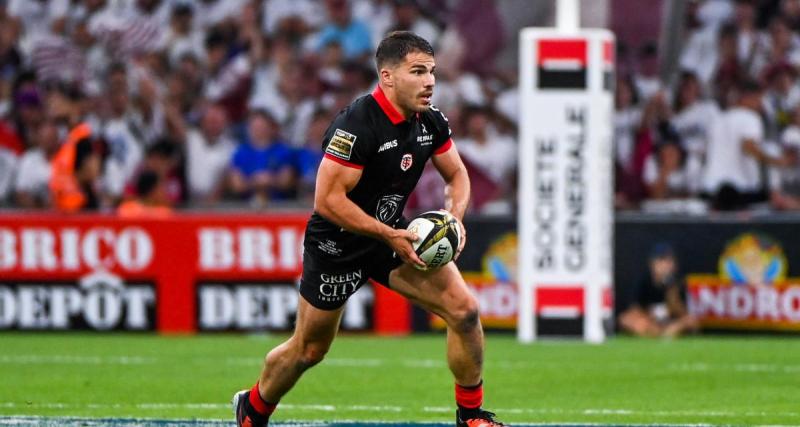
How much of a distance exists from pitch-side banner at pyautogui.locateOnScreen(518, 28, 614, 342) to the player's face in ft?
24.9

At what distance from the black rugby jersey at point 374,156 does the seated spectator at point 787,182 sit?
28.9ft

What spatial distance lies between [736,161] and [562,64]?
94.1 inches

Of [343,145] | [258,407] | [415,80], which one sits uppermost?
[415,80]

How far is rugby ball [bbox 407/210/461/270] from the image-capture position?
7.51 m

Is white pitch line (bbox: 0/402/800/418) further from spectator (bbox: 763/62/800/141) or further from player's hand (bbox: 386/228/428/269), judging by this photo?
spectator (bbox: 763/62/800/141)

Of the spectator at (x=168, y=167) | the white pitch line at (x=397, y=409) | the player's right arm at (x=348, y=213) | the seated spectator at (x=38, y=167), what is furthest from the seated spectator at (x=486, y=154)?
the player's right arm at (x=348, y=213)

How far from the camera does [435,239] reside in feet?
24.7

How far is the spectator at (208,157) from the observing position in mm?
17344

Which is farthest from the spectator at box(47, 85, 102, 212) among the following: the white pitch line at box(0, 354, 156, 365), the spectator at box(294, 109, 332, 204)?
the white pitch line at box(0, 354, 156, 365)

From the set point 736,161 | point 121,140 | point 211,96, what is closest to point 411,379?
point 736,161

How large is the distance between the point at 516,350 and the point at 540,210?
1.65m

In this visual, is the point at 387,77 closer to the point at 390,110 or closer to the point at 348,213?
the point at 390,110

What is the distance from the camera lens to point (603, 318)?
49.6ft

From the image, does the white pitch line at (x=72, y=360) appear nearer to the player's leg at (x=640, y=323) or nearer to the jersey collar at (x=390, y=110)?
the player's leg at (x=640, y=323)
